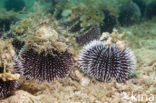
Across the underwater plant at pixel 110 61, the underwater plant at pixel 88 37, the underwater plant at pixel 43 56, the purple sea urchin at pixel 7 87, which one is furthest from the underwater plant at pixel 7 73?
the underwater plant at pixel 88 37

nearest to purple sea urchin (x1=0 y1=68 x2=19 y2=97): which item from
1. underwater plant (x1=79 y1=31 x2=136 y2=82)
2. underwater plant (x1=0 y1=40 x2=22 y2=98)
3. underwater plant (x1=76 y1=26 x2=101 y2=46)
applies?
underwater plant (x1=0 y1=40 x2=22 y2=98)

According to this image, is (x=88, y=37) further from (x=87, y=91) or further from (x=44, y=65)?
(x=87, y=91)

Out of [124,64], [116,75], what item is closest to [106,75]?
[116,75]

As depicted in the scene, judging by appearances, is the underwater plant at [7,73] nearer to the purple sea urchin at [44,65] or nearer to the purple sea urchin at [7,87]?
the purple sea urchin at [7,87]

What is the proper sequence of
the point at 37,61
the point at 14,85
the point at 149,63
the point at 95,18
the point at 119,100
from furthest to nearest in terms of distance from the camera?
the point at 95,18
the point at 149,63
the point at 37,61
the point at 14,85
the point at 119,100

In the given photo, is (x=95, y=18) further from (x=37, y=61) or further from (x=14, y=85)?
(x=14, y=85)

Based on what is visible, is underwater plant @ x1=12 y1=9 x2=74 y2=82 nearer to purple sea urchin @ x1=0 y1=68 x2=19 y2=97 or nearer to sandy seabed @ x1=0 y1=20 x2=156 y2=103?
sandy seabed @ x1=0 y1=20 x2=156 y2=103
